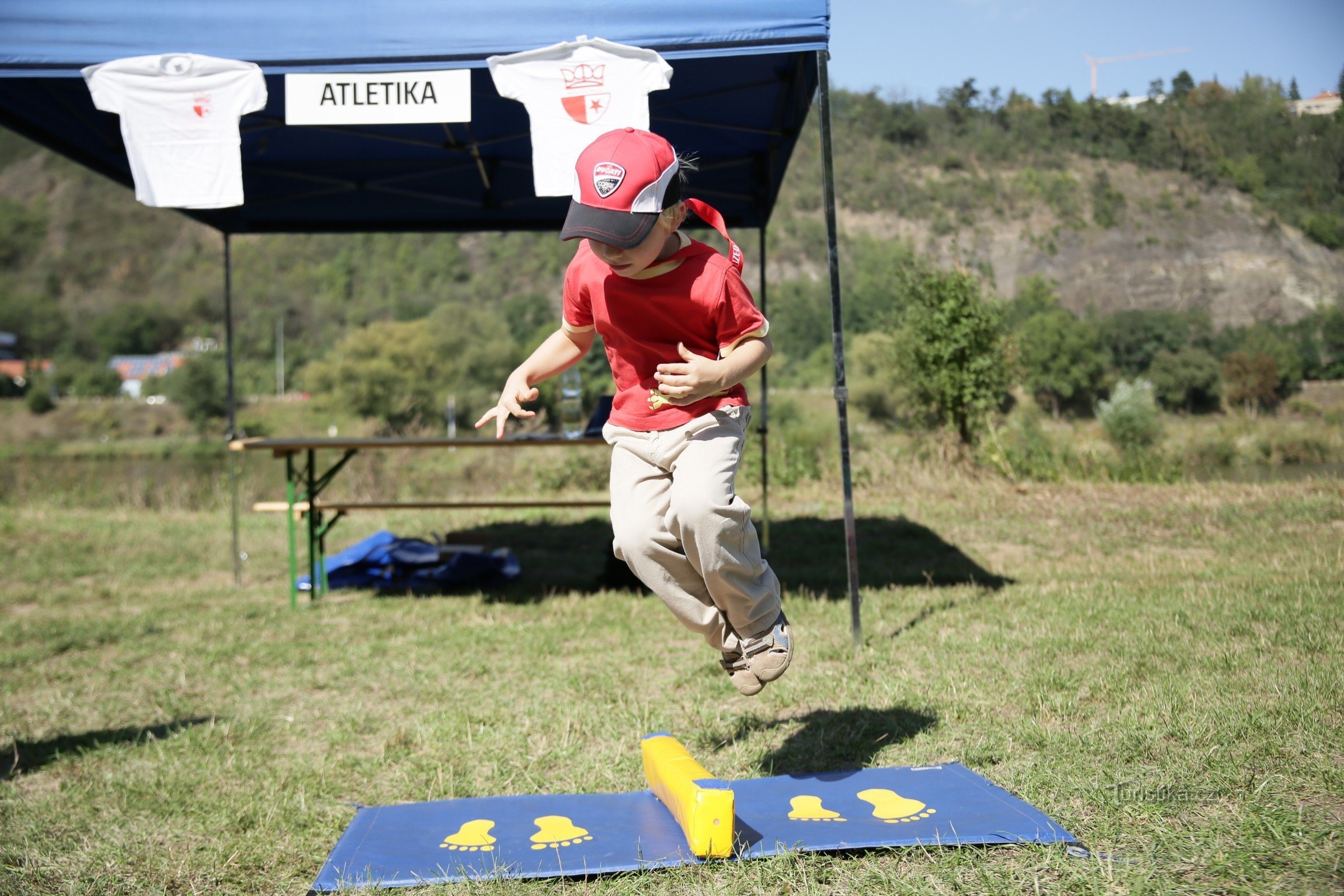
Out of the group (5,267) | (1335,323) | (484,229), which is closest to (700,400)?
(484,229)

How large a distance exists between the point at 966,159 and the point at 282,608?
69.2 metres

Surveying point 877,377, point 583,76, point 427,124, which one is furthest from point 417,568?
point 877,377

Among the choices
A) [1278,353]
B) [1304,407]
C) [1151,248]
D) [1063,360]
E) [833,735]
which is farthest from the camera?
[1151,248]

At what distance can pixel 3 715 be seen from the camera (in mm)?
3959

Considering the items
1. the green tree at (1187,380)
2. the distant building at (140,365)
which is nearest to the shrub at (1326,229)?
the green tree at (1187,380)

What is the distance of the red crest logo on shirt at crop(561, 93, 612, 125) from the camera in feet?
14.4

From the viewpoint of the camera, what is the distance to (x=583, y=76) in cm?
439

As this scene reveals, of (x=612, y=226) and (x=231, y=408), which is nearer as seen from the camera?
(x=612, y=226)

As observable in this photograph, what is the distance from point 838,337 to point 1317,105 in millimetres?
52274

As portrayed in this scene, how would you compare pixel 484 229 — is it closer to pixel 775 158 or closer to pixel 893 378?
pixel 775 158

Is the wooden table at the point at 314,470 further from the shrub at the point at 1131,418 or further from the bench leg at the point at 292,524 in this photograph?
the shrub at the point at 1131,418

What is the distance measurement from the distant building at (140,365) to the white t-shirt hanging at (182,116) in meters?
80.3

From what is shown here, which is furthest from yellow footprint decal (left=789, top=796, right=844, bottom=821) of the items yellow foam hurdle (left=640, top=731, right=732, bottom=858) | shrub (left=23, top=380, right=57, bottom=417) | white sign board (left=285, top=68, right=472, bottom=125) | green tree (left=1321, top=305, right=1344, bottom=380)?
shrub (left=23, top=380, right=57, bottom=417)

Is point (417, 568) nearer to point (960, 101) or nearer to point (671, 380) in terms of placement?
point (671, 380)
